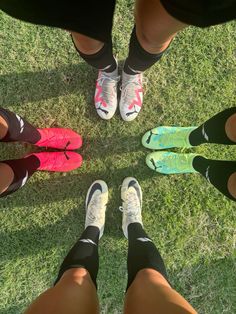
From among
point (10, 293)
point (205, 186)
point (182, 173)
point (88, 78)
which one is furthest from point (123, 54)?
point (10, 293)

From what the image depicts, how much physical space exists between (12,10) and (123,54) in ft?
4.81

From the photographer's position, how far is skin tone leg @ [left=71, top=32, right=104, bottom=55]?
5.25ft

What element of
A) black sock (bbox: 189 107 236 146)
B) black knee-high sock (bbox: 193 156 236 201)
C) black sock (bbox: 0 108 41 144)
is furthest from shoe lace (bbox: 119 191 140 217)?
black sock (bbox: 0 108 41 144)

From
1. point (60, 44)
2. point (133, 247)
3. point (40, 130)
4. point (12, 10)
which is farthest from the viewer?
point (60, 44)

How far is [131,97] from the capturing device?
2.41 m

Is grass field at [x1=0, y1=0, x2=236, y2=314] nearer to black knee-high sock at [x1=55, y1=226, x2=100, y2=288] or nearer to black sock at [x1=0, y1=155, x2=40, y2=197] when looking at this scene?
black sock at [x1=0, y1=155, x2=40, y2=197]

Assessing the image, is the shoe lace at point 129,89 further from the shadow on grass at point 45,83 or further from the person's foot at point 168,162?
the person's foot at point 168,162

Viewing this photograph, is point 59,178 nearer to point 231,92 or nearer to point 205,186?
point 205,186

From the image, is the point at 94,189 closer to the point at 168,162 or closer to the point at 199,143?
the point at 168,162

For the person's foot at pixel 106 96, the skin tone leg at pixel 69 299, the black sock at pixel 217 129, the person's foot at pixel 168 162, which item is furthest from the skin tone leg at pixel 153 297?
the person's foot at pixel 106 96

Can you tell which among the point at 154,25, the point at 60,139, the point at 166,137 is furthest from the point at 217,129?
the point at 60,139

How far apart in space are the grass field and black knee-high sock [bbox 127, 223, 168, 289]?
32 centimetres

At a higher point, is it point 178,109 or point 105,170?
point 178,109

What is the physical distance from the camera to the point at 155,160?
2.44 meters
